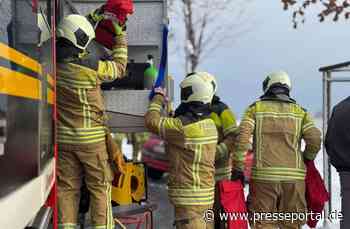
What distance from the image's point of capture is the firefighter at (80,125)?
15.3 ft

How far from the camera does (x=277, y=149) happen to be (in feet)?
19.3

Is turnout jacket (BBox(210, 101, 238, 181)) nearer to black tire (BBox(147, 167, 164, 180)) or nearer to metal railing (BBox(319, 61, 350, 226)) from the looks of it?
metal railing (BBox(319, 61, 350, 226))

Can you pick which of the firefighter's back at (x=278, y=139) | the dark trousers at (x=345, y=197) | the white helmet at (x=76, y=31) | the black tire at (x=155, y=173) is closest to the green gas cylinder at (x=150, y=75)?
the firefighter's back at (x=278, y=139)

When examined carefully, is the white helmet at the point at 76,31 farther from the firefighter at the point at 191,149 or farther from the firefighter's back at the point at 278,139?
the firefighter's back at the point at 278,139

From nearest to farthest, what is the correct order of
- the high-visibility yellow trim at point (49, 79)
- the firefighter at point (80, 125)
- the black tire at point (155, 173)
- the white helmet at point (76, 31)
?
the high-visibility yellow trim at point (49, 79)
the white helmet at point (76, 31)
the firefighter at point (80, 125)
the black tire at point (155, 173)

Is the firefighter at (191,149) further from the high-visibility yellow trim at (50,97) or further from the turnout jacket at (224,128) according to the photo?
the high-visibility yellow trim at (50,97)

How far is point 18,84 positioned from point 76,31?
7.50 feet

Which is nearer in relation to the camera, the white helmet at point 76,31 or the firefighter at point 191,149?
the white helmet at point 76,31

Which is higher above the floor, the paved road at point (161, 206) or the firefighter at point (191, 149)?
the firefighter at point (191, 149)

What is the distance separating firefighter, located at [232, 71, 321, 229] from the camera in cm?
585

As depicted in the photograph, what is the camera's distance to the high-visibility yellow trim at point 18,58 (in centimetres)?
210

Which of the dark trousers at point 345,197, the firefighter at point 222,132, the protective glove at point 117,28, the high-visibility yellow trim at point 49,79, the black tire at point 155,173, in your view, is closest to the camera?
the high-visibility yellow trim at point 49,79

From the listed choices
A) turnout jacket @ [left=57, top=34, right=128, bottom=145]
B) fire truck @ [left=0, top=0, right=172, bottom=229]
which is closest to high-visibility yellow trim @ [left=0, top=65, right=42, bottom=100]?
fire truck @ [left=0, top=0, right=172, bottom=229]

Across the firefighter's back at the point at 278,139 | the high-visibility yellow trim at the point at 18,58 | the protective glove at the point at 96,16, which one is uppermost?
the protective glove at the point at 96,16
